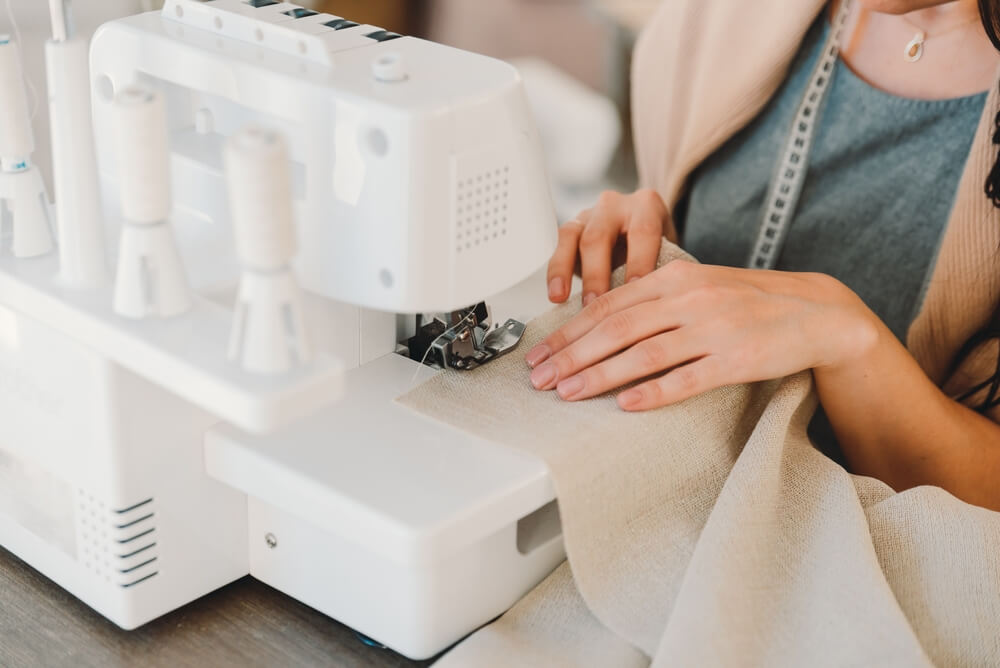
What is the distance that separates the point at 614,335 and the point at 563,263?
21 cm

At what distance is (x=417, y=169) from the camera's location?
32.1 inches

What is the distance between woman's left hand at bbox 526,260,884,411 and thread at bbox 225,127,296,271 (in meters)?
0.33

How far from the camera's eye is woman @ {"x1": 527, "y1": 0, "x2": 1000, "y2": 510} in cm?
102

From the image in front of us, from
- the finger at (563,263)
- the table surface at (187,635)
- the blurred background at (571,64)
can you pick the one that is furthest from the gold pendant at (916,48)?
the blurred background at (571,64)

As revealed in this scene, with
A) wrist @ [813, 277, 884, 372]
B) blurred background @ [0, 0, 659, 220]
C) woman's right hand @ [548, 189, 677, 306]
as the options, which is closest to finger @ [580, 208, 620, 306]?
woman's right hand @ [548, 189, 677, 306]

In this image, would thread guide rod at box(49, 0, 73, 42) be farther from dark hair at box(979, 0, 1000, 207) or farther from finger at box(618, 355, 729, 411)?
dark hair at box(979, 0, 1000, 207)

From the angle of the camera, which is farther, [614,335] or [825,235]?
[825,235]

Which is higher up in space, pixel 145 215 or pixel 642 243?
pixel 145 215

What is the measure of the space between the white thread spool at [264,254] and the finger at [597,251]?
0.43 metres

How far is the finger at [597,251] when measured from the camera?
3.78 feet

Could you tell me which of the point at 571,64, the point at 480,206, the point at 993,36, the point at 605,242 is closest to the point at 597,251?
the point at 605,242

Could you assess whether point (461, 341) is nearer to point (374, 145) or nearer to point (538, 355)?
point (538, 355)

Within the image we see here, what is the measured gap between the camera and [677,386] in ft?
3.22

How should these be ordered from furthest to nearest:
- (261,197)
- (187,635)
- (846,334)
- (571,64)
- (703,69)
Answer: (571,64) < (703,69) < (846,334) < (187,635) < (261,197)
